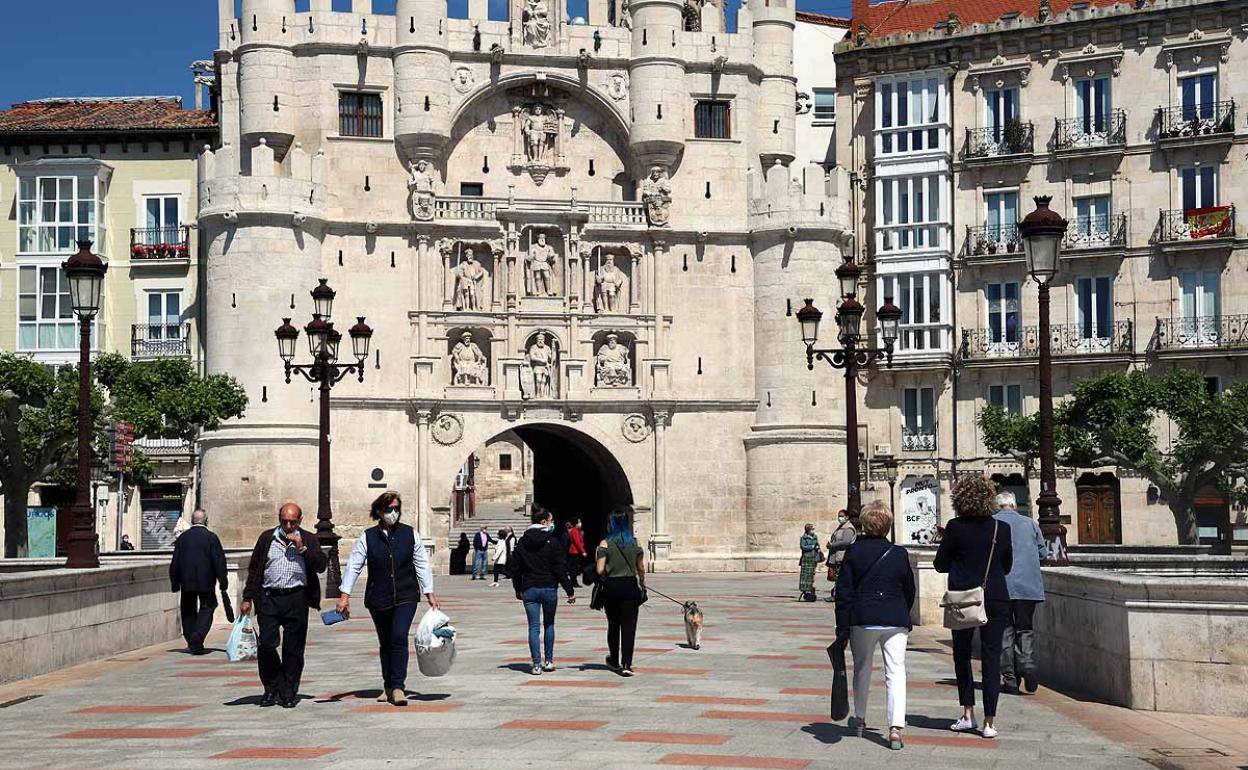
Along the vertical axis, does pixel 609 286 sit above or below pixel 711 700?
above

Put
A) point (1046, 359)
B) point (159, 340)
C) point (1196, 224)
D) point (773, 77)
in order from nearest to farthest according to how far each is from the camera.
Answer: point (1046, 359), point (773, 77), point (1196, 224), point (159, 340)

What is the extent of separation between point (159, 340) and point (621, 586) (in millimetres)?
39116

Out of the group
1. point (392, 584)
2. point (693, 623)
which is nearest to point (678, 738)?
point (392, 584)

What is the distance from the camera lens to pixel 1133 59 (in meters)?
56.1

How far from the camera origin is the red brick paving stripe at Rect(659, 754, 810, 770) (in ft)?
40.9

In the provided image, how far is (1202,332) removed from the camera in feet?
179

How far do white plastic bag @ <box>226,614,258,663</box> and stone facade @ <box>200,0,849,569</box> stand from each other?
32237mm

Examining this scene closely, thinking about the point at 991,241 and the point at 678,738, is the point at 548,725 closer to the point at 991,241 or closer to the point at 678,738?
the point at 678,738

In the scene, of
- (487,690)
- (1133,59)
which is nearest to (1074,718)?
(487,690)

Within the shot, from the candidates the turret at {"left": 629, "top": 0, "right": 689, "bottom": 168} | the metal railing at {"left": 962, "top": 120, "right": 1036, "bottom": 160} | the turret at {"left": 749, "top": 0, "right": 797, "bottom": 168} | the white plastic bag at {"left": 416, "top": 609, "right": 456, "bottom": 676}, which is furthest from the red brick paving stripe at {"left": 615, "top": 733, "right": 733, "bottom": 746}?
the metal railing at {"left": 962, "top": 120, "right": 1036, "bottom": 160}

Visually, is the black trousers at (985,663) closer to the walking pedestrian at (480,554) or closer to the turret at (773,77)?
the walking pedestrian at (480,554)

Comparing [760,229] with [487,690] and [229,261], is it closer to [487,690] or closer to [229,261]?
[229,261]

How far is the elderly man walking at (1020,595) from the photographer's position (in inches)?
658

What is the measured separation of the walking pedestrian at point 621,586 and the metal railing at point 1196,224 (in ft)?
130
